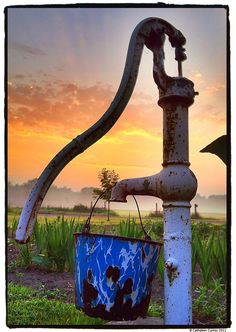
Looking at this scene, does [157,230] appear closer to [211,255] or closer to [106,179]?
[211,255]

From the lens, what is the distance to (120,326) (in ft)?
5.22

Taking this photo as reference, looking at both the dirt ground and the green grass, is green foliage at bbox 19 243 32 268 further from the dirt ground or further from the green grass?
the green grass

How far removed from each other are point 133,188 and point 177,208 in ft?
0.64

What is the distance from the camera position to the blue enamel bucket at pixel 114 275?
1522 mm

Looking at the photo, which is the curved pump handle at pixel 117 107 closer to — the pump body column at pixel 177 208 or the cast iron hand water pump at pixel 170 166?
the cast iron hand water pump at pixel 170 166

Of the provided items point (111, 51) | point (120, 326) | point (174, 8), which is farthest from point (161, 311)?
point (174, 8)

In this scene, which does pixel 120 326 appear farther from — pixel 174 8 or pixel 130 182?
pixel 174 8

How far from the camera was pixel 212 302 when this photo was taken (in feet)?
6.26

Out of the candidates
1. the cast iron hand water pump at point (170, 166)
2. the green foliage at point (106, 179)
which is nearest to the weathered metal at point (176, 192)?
the cast iron hand water pump at point (170, 166)

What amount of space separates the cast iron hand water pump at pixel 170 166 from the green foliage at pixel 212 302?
0.86ft

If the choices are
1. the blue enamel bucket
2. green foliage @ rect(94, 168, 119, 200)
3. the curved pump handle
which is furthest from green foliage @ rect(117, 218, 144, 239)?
the curved pump handle

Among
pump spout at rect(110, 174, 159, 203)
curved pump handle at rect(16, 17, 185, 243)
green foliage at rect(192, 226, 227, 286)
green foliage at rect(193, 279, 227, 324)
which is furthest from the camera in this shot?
green foliage at rect(192, 226, 227, 286)

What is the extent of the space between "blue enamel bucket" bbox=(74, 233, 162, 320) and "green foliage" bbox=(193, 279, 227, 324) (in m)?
0.39

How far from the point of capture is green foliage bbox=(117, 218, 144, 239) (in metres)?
2.01
